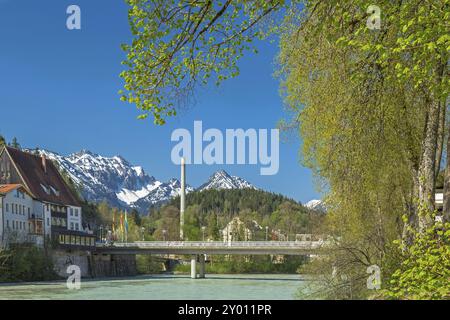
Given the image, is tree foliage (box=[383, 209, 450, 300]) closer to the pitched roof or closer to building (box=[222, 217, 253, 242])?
the pitched roof

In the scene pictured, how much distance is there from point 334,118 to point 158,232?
14348 centimetres

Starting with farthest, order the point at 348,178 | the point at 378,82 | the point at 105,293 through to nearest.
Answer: the point at 105,293, the point at 348,178, the point at 378,82

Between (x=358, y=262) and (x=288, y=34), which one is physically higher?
(x=288, y=34)

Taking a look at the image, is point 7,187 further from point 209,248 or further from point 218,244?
point 218,244

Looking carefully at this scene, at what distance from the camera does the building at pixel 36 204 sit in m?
78.2

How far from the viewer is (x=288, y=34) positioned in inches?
768

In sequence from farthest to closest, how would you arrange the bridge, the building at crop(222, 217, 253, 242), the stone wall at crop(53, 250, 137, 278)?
the building at crop(222, 217, 253, 242) → the bridge → the stone wall at crop(53, 250, 137, 278)

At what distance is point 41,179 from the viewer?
92.9 m

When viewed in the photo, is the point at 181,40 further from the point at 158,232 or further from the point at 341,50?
the point at 158,232

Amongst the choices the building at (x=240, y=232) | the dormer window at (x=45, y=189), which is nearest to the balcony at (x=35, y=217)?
the dormer window at (x=45, y=189)

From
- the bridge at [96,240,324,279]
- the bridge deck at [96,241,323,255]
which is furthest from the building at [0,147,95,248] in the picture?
the bridge deck at [96,241,323,255]

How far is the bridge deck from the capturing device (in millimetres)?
84438
